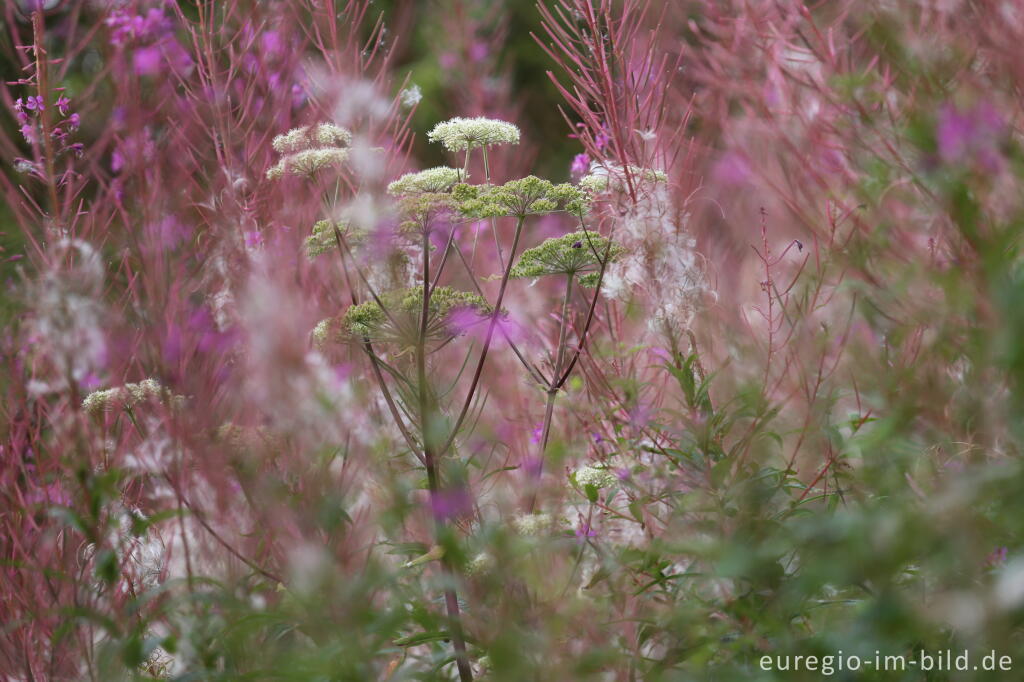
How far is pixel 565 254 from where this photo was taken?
1809 mm

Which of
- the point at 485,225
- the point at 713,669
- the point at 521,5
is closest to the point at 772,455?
the point at 713,669

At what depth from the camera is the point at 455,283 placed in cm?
263

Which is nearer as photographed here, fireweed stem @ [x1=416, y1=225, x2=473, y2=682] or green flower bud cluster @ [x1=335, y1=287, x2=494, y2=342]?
fireweed stem @ [x1=416, y1=225, x2=473, y2=682]

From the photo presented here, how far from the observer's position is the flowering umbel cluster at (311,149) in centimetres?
172

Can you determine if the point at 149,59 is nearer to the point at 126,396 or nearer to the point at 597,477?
the point at 126,396

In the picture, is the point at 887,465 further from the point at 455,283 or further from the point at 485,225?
the point at 485,225

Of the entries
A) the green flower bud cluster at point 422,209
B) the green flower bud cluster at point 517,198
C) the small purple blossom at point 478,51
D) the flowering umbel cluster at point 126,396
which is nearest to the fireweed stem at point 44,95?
the flowering umbel cluster at point 126,396

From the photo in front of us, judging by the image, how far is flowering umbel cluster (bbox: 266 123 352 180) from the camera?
172cm

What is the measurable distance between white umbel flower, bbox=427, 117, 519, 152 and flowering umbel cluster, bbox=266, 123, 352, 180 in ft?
0.66

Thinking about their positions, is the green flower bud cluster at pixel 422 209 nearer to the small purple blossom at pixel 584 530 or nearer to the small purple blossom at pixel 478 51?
the small purple blossom at pixel 584 530

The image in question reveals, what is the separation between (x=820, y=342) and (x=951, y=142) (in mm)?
698

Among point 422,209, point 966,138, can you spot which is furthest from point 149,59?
point 966,138

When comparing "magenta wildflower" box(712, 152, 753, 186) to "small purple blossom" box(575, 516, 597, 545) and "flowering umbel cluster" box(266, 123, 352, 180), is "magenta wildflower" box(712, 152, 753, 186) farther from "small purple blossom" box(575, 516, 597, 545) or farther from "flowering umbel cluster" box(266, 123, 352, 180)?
"flowering umbel cluster" box(266, 123, 352, 180)

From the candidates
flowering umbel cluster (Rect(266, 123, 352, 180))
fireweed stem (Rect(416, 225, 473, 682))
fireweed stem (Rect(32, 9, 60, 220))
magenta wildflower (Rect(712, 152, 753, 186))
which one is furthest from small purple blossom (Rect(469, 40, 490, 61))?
fireweed stem (Rect(416, 225, 473, 682))
